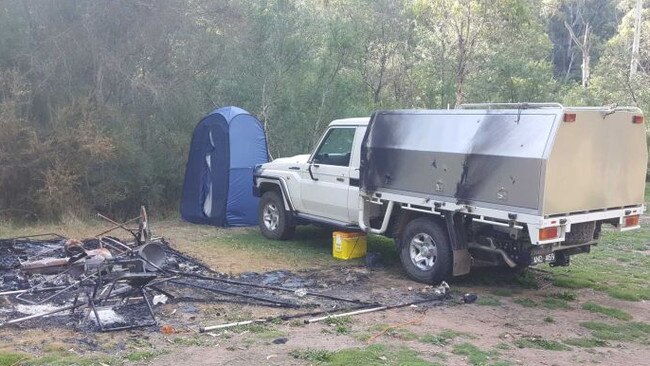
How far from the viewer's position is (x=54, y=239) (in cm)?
1124

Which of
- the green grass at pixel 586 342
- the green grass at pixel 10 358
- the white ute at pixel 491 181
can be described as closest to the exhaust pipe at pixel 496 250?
the white ute at pixel 491 181

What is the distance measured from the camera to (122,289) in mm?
7336

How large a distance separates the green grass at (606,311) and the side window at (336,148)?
3.81 m

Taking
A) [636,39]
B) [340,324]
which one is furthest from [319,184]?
[636,39]

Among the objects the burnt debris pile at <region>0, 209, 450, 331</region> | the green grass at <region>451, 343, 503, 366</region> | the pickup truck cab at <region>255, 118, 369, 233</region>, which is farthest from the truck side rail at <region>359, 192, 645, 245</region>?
the green grass at <region>451, 343, 503, 366</region>

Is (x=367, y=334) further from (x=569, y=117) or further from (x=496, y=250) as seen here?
(x=569, y=117)

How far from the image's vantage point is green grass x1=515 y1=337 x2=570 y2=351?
6430 millimetres

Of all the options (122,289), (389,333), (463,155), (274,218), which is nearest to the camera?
(389,333)

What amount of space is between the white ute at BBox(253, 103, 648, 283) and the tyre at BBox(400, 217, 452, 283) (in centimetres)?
1

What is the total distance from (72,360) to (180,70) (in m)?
9.66

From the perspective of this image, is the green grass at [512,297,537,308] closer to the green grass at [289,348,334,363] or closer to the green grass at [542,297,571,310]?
the green grass at [542,297,571,310]

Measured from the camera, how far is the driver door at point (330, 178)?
10062mm

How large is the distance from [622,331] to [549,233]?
122 centimetres

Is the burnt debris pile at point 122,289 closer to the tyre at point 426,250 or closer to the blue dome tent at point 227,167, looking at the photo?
the tyre at point 426,250
